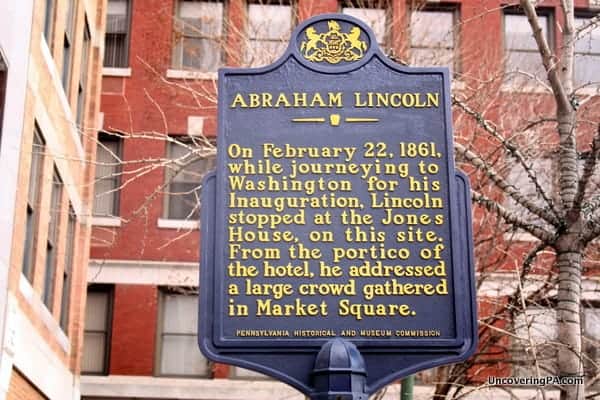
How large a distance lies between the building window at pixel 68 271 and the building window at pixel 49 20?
3292mm

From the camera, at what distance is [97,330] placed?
25516 mm

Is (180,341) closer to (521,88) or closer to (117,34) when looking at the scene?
(117,34)

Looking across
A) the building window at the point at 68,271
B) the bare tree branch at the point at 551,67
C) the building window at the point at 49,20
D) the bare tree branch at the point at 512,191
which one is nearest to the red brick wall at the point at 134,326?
the building window at the point at 68,271

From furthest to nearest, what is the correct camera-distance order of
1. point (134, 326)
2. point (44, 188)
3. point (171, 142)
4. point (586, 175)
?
1. point (134, 326)
2. point (171, 142)
3. point (44, 188)
4. point (586, 175)

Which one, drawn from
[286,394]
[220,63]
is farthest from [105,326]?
[220,63]

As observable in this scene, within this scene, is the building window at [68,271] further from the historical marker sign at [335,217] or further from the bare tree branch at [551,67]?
the historical marker sign at [335,217]

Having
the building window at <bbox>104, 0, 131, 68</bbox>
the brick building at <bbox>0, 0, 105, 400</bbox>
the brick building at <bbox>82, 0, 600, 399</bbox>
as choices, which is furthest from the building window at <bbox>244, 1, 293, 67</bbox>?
the brick building at <bbox>0, 0, 105, 400</bbox>

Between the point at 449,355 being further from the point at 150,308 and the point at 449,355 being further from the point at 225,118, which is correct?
the point at 150,308

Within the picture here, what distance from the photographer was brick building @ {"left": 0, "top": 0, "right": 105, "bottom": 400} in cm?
1501

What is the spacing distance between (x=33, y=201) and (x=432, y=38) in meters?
11.6

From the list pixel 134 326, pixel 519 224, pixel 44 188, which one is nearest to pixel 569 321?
pixel 519 224

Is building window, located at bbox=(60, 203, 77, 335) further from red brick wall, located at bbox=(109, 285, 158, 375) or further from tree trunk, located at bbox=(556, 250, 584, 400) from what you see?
tree trunk, located at bbox=(556, 250, 584, 400)

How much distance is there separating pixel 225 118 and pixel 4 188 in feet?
22.4

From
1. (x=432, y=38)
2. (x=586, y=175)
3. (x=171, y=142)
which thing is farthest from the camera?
(x=432, y=38)
